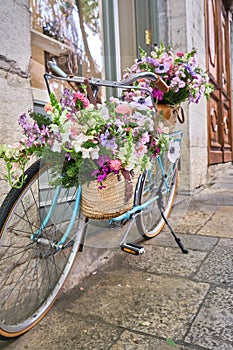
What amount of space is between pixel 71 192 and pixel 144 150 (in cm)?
33

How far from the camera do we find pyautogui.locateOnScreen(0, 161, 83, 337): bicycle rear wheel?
1100 mm

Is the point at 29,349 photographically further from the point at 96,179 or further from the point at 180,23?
the point at 180,23

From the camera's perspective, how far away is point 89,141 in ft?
2.80

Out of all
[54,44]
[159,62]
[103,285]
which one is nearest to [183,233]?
[103,285]

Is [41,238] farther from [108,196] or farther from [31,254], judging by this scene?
[108,196]

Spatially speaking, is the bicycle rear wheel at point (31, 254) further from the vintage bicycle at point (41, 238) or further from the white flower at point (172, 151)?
the white flower at point (172, 151)

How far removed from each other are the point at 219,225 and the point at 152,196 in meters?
0.89

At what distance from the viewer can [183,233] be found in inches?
81.2

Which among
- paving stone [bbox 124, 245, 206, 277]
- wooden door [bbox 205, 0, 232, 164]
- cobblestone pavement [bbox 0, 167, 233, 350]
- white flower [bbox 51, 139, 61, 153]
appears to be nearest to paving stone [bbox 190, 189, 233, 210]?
wooden door [bbox 205, 0, 232, 164]

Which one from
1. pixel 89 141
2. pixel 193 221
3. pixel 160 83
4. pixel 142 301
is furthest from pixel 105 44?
pixel 142 301

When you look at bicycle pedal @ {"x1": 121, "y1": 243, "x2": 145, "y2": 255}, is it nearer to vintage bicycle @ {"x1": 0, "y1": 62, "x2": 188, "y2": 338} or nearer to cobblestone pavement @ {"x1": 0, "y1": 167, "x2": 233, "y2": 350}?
vintage bicycle @ {"x1": 0, "y1": 62, "x2": 188, "y2": 338}

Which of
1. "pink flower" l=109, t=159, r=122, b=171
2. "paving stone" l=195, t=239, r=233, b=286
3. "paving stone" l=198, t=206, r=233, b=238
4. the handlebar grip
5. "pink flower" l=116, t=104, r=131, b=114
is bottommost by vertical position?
"paving stone" l=195, t=239, r=233, b=286

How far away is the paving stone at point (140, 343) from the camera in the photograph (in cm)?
98

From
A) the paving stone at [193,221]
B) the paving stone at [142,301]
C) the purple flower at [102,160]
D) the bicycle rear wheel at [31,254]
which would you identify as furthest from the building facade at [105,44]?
the paving stone at [142,301]
